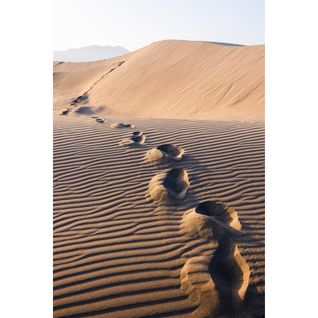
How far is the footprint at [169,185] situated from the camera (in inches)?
154

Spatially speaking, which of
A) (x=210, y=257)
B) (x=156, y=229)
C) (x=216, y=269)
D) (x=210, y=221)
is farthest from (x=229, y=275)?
(x=156, y=229)

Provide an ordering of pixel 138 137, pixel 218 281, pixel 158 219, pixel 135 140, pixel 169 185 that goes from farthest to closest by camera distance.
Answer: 1. pixel 138 137
2. pixel 135 140
3. pixel 169 185
4. pixel 158 219
5. pixel 218 281

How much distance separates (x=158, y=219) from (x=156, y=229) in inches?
6.6

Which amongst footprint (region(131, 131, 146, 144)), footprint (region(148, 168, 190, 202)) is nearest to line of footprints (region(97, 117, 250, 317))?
footprint (region(148, 168, 190, 202))

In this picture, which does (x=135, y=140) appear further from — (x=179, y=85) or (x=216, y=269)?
(x=179, y=85)

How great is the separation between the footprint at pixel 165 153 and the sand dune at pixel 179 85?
3.86m

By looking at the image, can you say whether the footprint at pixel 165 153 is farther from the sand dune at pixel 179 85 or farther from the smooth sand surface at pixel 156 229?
the sand dune at pixel 179 85

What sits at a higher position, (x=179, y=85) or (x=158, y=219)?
(x=179, y=85)

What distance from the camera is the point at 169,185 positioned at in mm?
4199

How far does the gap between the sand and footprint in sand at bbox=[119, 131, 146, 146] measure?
19 mm

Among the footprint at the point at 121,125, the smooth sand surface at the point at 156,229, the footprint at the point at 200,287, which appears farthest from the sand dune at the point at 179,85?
the footprint at the point at 200,287

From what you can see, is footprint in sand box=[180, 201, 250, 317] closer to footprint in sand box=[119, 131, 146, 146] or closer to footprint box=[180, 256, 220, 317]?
footprint box=[180, 256, 220, 317]

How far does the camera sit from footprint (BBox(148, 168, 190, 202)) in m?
3.92

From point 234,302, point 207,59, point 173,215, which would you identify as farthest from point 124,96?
point 234,302
